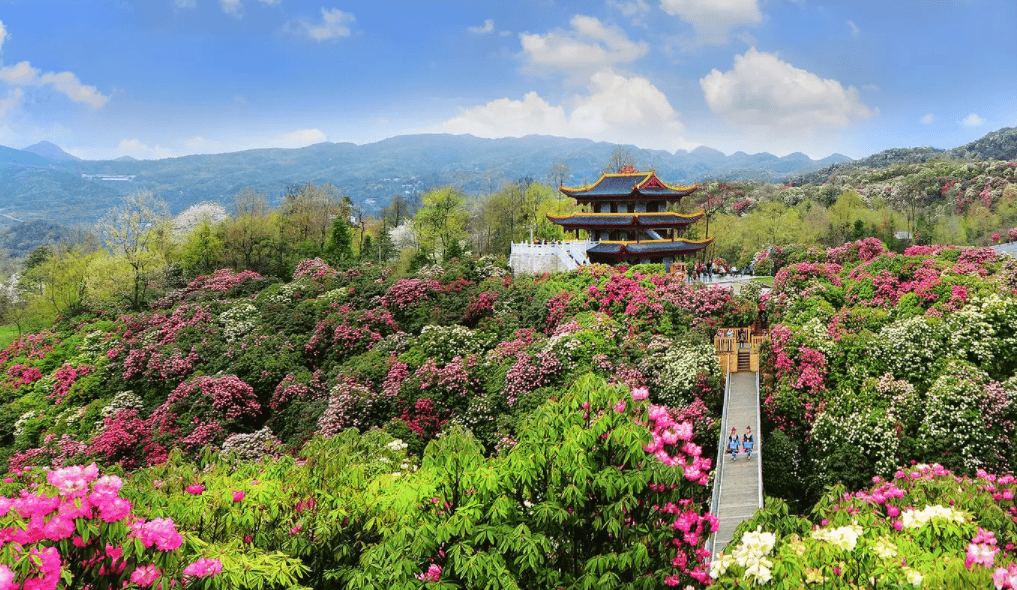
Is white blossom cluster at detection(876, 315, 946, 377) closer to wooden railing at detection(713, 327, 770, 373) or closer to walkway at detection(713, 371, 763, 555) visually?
wooden railing at detection(713, 327, 770, 373)

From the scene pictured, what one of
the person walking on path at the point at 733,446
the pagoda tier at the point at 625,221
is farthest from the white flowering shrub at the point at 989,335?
the pagoda tier at the point at 625,221

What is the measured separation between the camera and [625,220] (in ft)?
110

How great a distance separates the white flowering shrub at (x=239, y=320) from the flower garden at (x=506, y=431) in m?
0.14

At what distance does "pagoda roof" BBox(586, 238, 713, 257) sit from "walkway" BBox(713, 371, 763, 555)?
583 inches

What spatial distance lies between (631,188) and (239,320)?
69.5 feet

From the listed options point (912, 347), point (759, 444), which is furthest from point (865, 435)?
point (912, 347)

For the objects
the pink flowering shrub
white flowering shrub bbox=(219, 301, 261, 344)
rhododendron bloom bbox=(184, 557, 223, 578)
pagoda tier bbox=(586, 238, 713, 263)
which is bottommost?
white flowering shrub bbox=(219, 301, 261, 344)

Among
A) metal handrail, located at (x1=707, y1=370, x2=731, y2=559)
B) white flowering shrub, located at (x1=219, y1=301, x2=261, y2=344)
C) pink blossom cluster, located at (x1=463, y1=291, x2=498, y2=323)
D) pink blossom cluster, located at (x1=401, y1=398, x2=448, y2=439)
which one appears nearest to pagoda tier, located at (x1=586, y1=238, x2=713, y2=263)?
pink blossom cluster, located at (x1=463, y1=291, x2=498, y2=323)

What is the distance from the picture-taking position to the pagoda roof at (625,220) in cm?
3291

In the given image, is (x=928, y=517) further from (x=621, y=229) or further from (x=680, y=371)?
(x=621, y=229)

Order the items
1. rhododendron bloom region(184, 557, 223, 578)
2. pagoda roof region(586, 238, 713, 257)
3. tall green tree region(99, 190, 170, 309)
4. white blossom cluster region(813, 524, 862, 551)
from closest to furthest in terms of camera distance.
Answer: white blossom cluster region(813, 524, 862, 551) → rhododendron bloom region(184, 557, 223, 578) → pagoda roof region(586, 238, 713, 257) → tall green tree region(99, 190, 170, 309)

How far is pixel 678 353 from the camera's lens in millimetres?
19844

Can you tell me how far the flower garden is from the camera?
640cm

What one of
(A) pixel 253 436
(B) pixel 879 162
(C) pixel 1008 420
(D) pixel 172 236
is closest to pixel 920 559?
(C) pixel 1008 420
